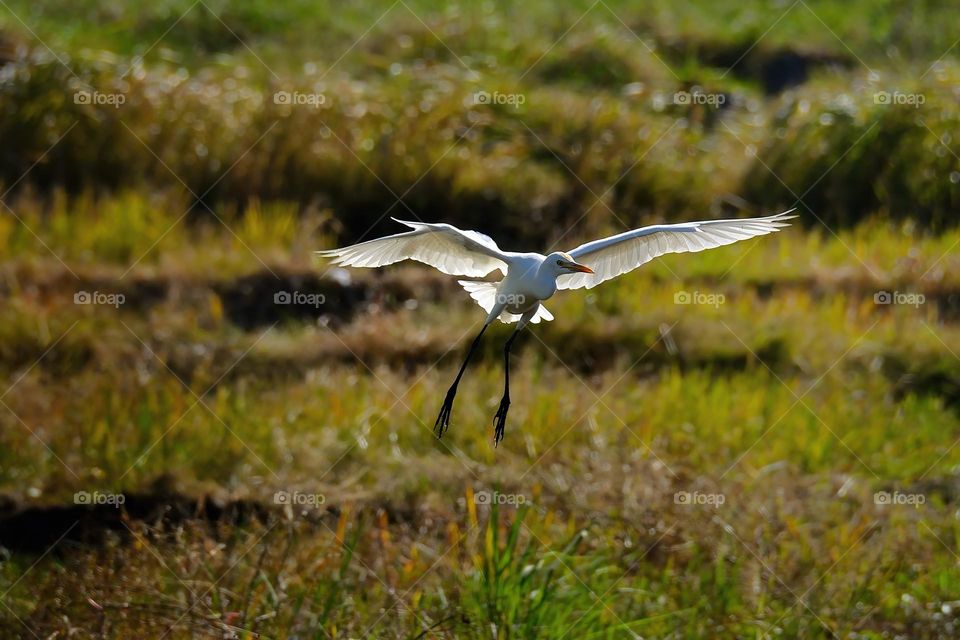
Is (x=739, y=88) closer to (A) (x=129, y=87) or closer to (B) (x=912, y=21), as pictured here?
(B) (x=912, y=21)

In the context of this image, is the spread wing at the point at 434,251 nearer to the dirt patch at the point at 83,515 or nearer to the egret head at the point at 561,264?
the egret head at the point at 561,264

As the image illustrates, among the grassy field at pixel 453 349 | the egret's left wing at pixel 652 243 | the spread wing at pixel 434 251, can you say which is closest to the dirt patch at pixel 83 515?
the grassy field at pixel 453 349

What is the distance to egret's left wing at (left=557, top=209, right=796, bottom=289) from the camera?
3.31 metres

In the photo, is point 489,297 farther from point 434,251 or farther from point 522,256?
point 522,256

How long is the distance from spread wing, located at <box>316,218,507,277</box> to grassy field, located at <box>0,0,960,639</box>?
6.98 feet

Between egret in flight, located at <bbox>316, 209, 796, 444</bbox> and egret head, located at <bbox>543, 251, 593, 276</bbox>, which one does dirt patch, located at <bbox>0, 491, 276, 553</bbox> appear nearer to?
egret in flight, located at <bbox>316, 209, 796, 444</bbox>

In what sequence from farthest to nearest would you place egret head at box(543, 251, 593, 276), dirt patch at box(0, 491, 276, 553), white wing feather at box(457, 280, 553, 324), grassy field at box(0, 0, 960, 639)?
1. dirt patch at box(0, 491, 276, 553)
2. grassy field at box(0, 0, 960, 639)
3. white wing feather at box(457, 280, 553, 324)
4. egret head at box(543, 251, 593, 276)

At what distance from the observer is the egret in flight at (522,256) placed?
10.3 ft

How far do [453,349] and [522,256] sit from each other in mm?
6347

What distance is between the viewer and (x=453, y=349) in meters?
9.54

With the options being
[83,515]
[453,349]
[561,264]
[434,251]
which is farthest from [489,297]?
[453,349]

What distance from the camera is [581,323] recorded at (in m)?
10.0

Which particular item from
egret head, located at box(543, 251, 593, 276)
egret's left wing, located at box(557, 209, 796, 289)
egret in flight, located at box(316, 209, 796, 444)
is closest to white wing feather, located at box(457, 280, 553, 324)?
egret in flight, located at box(316, 209, 796, 444)

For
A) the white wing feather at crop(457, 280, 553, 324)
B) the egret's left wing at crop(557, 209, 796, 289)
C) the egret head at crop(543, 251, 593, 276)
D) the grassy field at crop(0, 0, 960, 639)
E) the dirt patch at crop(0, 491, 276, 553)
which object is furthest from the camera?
the dirt patch at crop(0, 491, 276, 553)
